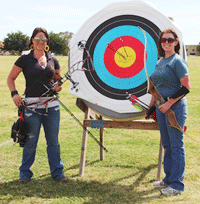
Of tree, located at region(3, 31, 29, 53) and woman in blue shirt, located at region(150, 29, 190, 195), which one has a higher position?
tree, located at region(3, 31, 29, 53)

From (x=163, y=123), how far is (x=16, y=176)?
157cm

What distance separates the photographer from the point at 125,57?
3.11 m

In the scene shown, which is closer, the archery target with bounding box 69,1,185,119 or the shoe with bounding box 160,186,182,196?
the shoe with bounding box 160,186,182,196

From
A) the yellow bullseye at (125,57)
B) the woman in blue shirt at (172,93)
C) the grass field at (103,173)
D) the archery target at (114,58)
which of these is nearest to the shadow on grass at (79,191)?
the grass field at (103,173)

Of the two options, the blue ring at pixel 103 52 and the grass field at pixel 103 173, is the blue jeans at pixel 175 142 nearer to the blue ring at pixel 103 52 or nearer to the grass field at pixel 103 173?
the grass field at pixel 103 173

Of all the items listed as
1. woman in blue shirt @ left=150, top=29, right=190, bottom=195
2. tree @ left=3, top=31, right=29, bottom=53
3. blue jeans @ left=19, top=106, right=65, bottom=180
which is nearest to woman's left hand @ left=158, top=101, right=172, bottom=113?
woman in blue shirt @ left=150, top=29, right=190, bottom=195

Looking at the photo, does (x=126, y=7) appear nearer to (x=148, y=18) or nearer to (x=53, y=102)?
(x=148, y=18)

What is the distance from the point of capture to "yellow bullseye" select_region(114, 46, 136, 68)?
3.09 m

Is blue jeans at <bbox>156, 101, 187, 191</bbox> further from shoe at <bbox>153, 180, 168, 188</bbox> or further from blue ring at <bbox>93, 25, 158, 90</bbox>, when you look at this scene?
blue ring at <bbox>93, 25, 158, 90</bbox>

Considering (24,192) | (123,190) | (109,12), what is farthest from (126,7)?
(24,192)

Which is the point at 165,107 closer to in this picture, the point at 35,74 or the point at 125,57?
the point at 125,57

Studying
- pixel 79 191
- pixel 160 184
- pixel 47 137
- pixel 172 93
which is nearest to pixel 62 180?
pixel 79 191

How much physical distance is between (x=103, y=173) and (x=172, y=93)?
123 centimetres

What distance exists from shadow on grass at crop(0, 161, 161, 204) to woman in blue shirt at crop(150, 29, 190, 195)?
27cm
